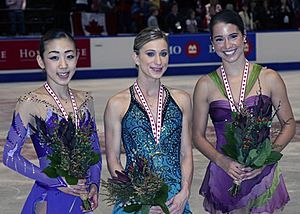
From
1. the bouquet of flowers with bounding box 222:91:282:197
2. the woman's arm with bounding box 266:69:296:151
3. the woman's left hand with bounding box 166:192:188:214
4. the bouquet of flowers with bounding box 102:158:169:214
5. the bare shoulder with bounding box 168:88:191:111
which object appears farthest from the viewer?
the woman's arm with bounding box 266:69:296:151

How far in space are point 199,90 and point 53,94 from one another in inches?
31.4

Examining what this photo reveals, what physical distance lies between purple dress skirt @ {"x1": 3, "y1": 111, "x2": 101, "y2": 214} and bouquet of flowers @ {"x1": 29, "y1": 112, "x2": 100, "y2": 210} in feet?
0.71

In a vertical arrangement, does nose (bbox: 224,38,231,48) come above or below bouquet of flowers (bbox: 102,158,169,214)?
above

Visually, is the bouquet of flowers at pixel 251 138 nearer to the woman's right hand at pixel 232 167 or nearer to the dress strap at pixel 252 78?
the woman's right hand at pixel 232 167

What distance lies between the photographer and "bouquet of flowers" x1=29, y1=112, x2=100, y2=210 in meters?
3.71

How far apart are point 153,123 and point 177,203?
0.43m

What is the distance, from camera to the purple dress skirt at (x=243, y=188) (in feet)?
14.0

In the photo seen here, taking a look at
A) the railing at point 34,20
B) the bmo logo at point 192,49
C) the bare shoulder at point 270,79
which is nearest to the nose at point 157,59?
the bare shoulder at point 270,79

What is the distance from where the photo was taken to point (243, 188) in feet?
13.9


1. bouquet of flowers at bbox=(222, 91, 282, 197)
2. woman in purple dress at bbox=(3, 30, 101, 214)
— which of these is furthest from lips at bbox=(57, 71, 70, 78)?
bouquet of flowers at bbox=(222, 91, 282, 197)

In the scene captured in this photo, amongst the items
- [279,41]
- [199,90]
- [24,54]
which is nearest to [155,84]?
[199,90]

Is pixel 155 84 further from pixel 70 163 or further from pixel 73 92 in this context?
pixel 70 163

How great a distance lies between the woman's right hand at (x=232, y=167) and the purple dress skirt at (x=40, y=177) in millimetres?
631

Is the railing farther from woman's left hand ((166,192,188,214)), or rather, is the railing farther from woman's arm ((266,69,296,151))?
woman's left hand ((166,192,188,214))
